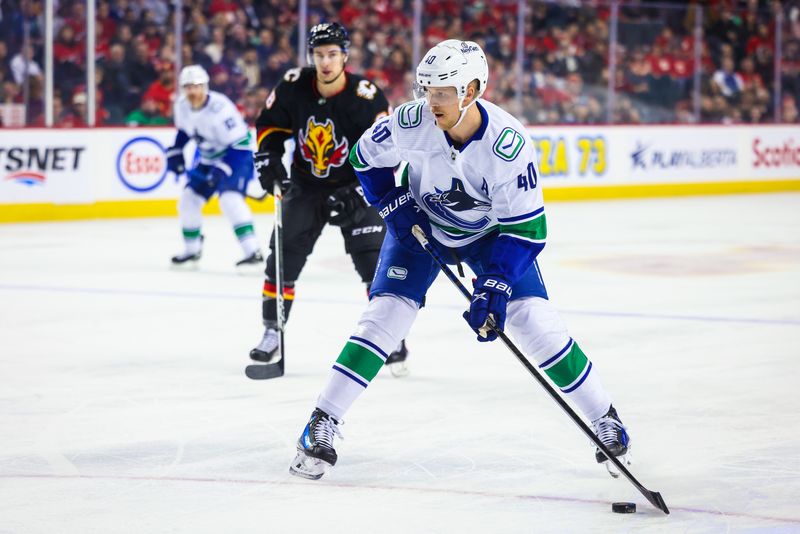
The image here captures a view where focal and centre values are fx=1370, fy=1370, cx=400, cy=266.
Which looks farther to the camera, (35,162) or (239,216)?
(35,162)

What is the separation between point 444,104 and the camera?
12.5ft

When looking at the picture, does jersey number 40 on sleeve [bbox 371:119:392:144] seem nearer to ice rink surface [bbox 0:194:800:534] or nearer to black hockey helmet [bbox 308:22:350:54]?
ice rink surface [bbox 0:194:800:534]

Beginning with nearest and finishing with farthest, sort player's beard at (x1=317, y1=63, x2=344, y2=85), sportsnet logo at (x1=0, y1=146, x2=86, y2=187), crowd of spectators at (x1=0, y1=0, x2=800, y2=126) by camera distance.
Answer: player's beard at (x1=317, y1=63, x2=344, y2=85), sportsnet logo at (x1=0, y1=146, x2=86, y2=187), crowd of spectators at (x1=0, y1=0, x2=800, y2=126)

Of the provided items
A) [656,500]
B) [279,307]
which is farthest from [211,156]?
[656,500]

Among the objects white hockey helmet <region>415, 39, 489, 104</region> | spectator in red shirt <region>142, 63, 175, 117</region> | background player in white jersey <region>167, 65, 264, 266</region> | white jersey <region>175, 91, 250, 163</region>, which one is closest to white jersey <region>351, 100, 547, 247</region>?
white hockey helmet <region>415, 39, 489, 104</region>

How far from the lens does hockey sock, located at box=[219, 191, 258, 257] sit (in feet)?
30.3

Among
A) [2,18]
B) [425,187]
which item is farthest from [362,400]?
[2,18]

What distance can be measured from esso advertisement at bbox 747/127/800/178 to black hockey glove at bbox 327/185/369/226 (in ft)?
38.6

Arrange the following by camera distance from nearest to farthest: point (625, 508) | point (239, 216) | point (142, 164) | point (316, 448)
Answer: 1. point (625, 508)
2. point (316, 448)
3. point (239, 216)
4. point (142, 164)

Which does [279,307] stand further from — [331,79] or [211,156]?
[211,156]

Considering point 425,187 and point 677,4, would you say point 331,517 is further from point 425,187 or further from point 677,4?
point 677,4

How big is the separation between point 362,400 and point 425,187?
4.47 feet

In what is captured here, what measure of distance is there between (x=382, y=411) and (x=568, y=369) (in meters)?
1.18

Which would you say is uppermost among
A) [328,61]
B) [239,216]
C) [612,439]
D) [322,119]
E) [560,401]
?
[328,61]
